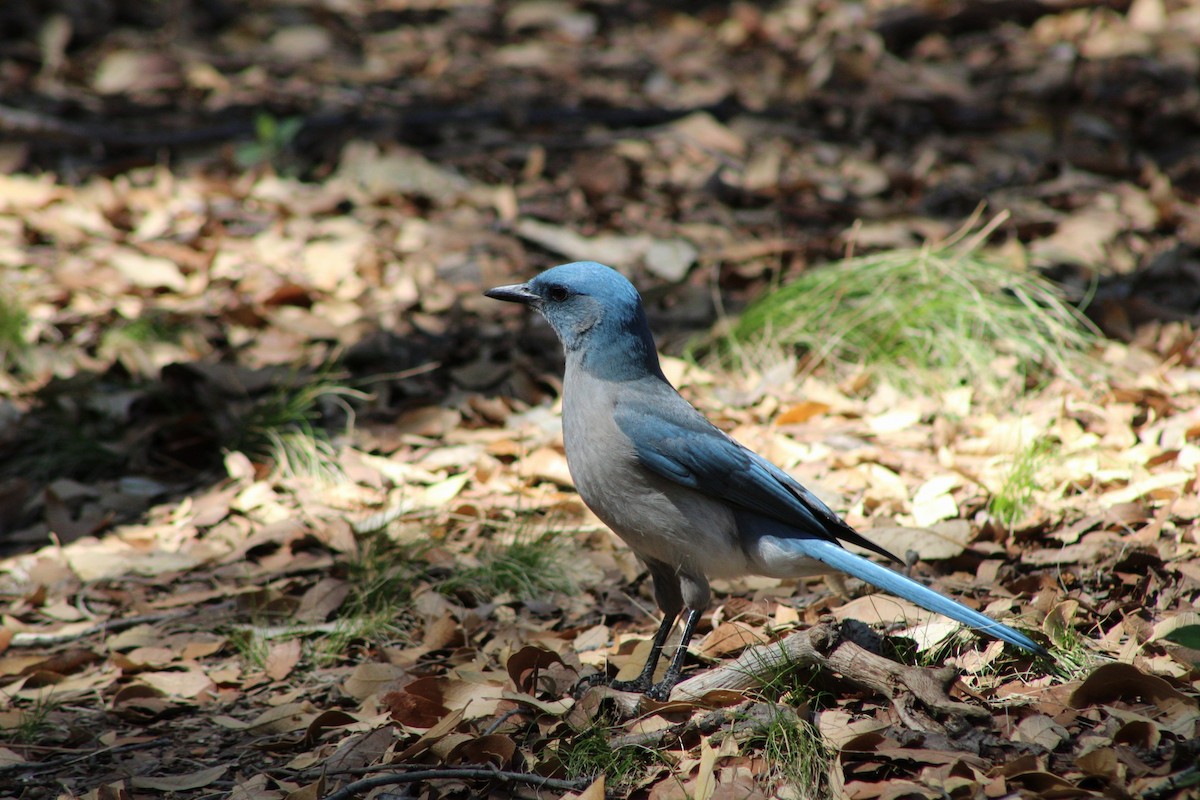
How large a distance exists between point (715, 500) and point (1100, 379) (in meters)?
2.38

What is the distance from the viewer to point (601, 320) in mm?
3639

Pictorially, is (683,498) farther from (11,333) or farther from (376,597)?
(11,333)

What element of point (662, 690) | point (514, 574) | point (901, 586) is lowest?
point (514, 574)

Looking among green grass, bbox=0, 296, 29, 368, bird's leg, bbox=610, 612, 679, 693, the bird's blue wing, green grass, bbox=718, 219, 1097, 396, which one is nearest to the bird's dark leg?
bird's leg, bbox=610, 612, 679, 693

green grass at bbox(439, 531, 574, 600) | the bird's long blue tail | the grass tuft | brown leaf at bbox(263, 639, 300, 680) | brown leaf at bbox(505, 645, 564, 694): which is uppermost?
the bird's long blue tail

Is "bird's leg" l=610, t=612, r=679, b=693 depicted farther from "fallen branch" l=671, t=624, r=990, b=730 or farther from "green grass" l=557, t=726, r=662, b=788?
"green grass" l=557, t=726, r=662, b=788

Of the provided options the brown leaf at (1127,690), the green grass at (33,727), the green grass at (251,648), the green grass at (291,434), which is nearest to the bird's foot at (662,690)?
the brown leaf at (1127,690)

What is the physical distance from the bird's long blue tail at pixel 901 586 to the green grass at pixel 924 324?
1956 millimetres

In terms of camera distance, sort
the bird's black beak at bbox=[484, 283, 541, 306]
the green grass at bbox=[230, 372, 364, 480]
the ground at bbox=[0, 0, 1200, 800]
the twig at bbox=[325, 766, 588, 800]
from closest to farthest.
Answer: the twig at bbox=[325, 766, 588, 800] → the ground at bbox=[0, 0, 1200, 800] → the bird's black beak at bbox=[484, 283, 541, 306] → the green grass at bbox=[230, 372, 364, 480]

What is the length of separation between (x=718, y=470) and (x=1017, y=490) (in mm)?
1268

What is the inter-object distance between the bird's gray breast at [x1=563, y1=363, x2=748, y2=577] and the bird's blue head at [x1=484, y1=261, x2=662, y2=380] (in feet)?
0.54

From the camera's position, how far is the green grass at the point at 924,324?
512cm

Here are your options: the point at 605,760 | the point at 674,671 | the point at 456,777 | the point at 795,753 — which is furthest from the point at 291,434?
the point at 795,753

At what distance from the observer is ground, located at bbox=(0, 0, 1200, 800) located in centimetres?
310
